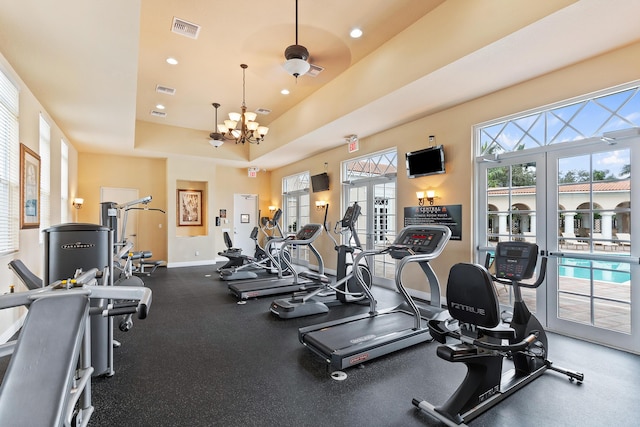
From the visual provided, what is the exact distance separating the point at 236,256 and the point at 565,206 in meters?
6.87

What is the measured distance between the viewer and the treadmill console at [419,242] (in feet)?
12.6

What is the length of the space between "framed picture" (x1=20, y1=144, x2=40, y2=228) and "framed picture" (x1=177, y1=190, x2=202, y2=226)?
5.49 m

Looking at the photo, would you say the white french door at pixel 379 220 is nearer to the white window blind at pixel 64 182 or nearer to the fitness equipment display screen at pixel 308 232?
the fitness equipment display screen at pixel 308 232

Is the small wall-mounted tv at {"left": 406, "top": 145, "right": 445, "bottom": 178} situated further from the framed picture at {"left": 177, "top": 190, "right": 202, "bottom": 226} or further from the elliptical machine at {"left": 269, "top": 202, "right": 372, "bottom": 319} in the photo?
the framed picture at {"left": 177, "top": 190, "right": 202, "bottom": 226}

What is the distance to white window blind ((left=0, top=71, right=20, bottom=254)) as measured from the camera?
3.65 metres

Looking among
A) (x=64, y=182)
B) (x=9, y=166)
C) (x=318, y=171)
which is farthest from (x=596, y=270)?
(x=64, y=182)

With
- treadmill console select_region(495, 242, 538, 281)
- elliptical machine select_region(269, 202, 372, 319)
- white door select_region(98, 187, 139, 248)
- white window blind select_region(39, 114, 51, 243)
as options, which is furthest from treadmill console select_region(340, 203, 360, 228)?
white door select_region(98, 187, 139, 248)

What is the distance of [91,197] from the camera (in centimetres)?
904

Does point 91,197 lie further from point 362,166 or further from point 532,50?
point 532,50

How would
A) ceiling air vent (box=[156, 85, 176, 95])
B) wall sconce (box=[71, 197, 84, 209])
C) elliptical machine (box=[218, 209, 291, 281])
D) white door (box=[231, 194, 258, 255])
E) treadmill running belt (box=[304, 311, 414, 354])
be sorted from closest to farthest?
treadmill running belt (box=[304, 311, 414, 354]) → ceiling air vent (box=[156, 85, 176, 95]) → elliptical machine (box=[218, 209, 291, 281]) → wall sconce (box=[71, 197, 84, 209]) → white door (box=[231, 194, 258, 255])

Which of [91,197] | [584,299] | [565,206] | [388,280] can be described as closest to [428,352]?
[584,299]

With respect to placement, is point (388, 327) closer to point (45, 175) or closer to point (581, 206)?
point (581, 206)

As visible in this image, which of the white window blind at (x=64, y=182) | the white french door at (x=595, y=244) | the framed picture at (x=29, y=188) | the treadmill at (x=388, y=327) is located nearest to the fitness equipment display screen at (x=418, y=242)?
the treadmill at (x=388, y=327)

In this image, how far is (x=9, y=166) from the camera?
150 inches
